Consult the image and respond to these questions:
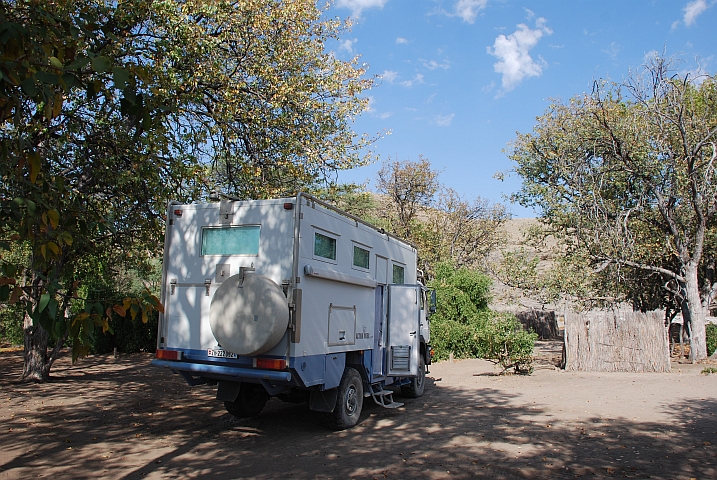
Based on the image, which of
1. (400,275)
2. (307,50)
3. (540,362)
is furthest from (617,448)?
(540,362)

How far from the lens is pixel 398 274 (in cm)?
1189

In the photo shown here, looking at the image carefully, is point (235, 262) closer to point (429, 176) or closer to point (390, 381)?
point (390, 381)

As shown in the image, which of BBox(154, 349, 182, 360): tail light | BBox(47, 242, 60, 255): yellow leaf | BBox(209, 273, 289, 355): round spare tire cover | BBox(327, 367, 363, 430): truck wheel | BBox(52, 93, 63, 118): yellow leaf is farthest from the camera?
BBox(327, 367, 363, 430): truck wheel

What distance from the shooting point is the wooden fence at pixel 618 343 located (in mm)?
16812

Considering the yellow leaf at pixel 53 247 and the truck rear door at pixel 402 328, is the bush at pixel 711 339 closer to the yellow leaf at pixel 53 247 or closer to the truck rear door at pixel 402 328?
the truck rear door at pixel 402 328

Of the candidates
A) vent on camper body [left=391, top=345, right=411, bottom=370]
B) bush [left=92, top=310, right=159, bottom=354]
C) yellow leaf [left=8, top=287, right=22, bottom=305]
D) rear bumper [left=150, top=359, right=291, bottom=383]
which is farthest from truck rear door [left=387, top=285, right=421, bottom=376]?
bush [left=92, top=310, right=159, bottom=354]

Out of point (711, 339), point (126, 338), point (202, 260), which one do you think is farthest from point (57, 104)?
point (711, 339)

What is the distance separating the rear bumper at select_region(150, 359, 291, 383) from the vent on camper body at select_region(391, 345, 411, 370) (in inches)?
148

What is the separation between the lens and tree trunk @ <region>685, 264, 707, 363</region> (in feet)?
66.0

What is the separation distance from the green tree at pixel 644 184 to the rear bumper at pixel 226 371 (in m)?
15.2

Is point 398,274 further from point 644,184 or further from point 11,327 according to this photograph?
point 11,327

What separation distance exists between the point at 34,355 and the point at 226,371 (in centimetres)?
825

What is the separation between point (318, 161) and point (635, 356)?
10856mm

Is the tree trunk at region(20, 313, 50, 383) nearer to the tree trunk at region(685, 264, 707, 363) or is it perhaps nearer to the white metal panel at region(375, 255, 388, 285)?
the white metal panel at region(375, 255, 388, 285)
